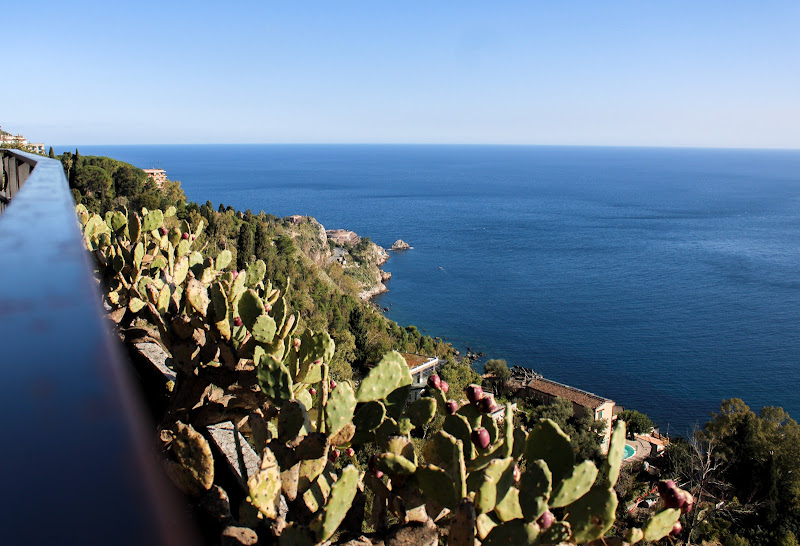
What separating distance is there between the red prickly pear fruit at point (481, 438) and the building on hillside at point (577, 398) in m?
23.0

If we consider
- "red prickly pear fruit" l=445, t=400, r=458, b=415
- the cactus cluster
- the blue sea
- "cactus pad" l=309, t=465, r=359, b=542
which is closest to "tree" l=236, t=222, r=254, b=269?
the blue sea

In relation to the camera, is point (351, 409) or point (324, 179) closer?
point (351, 409)

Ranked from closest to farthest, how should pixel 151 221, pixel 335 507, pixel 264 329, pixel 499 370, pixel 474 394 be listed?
pixel 335 507 < pixel 474 394 < pixel 264 329 < pixel 151 221 < pixel 499 370

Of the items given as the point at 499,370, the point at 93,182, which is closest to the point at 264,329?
the point at 93,182

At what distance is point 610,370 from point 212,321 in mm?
33922

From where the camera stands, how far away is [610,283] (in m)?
50.2

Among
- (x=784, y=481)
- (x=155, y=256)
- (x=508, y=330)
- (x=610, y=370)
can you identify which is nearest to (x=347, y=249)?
(x=508, y=330)

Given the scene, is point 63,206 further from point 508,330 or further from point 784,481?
point 508,330

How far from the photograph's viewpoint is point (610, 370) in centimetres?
3334

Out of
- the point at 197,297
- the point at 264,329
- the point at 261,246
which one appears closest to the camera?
the point at 264,329

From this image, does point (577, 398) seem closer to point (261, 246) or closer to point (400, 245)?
point (261, 246)

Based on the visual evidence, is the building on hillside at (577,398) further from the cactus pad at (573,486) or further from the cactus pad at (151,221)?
the cactus pad at (573,486)

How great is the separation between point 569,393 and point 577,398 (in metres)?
0.58

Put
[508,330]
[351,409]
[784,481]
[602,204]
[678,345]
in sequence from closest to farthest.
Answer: [351,409], [784,481], [678,345], [508,330], [602,204]
